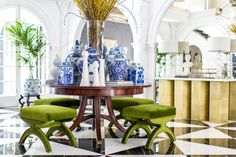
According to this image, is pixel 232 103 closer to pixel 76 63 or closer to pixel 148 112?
pixel 148 112

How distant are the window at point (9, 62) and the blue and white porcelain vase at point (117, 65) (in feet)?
15.7

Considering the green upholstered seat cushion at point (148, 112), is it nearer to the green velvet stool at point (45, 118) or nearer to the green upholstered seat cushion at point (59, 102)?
the green velvet stool at point (45, 118)

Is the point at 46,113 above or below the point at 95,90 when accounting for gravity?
below

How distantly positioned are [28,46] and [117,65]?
4347 millimetres

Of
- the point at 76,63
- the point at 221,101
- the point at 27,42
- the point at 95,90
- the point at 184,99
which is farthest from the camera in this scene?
the point at 27,42

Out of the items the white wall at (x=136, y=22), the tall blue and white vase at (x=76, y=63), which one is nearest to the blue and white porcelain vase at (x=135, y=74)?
the tall blue and white vase at (x=76, y=63)

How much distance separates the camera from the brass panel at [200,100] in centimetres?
634

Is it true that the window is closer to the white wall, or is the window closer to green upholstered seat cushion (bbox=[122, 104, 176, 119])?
the white wall

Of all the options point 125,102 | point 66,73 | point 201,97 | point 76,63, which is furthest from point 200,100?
point 66,73

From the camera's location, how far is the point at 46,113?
11.8 ft

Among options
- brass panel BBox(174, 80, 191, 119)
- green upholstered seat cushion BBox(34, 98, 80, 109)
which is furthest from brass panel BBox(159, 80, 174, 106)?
green upholstered seat cushion BBox(34, 98, 80, 109)

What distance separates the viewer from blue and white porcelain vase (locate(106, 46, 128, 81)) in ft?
13.9

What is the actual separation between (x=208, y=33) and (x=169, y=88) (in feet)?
12.2

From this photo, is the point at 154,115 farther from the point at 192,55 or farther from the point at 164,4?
the point at 192,55
